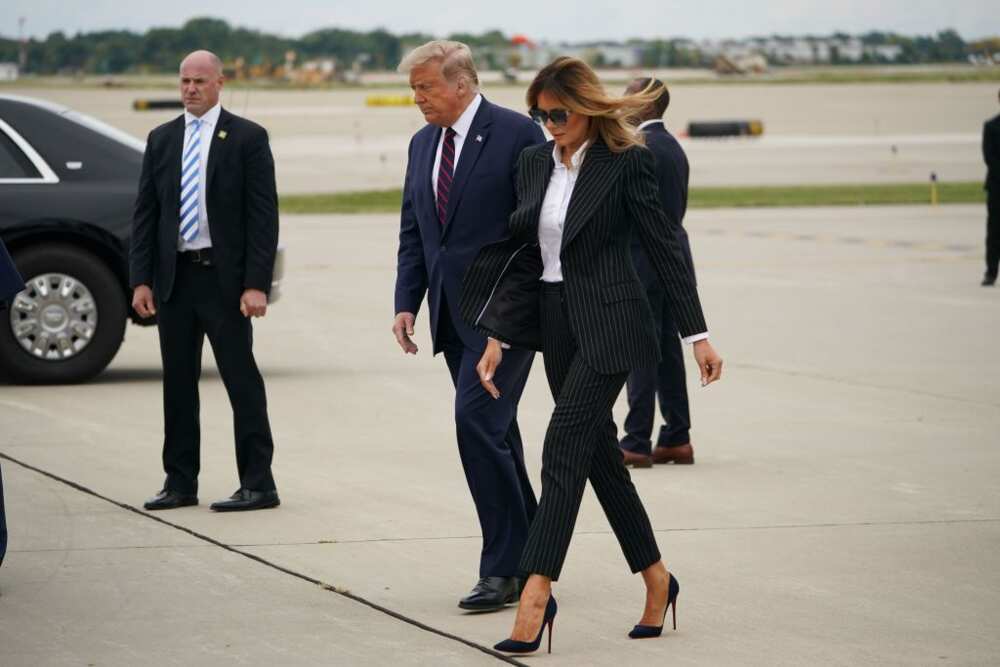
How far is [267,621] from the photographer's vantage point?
5.96 m

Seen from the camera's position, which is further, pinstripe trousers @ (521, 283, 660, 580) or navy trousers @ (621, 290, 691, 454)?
navy trousers @ (621, 290, 691, 454)

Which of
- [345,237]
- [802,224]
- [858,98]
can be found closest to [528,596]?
[345,237]

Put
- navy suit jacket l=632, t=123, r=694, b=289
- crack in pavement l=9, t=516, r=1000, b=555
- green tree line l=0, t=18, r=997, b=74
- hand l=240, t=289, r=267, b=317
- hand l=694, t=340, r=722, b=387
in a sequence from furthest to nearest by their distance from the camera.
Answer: green tree line l=0, t=18, r=997, b=74 < navy suit jacket l=632, t=123, r=694, b=289 < hand l=240, t=289, r=267, b=317 < crack in pavement l=9, t=516, r=1000, b=555 < hand l=694, t=340, r=722, b=387

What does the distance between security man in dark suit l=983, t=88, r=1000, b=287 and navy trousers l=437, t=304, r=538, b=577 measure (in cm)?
1223

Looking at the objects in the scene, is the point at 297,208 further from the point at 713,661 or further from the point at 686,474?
the point at 713,661

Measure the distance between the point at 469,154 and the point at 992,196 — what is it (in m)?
12.4

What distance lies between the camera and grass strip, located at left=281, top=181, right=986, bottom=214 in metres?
31.7

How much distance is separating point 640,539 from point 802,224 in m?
21.2

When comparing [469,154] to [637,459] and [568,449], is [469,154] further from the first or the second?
[637,459]

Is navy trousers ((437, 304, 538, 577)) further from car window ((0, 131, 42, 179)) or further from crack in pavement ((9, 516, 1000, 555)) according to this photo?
car window ((0, 131, 42, 179))

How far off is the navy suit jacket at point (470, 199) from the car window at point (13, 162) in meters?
6.27

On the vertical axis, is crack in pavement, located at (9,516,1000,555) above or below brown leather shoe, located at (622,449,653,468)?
above

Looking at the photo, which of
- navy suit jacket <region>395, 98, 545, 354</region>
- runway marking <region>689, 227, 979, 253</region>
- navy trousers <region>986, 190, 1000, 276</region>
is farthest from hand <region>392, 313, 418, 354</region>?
runway marking <region>689, 227, 979, 253</region>

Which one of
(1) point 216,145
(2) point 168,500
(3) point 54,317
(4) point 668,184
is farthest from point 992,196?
(2) point 168,500
